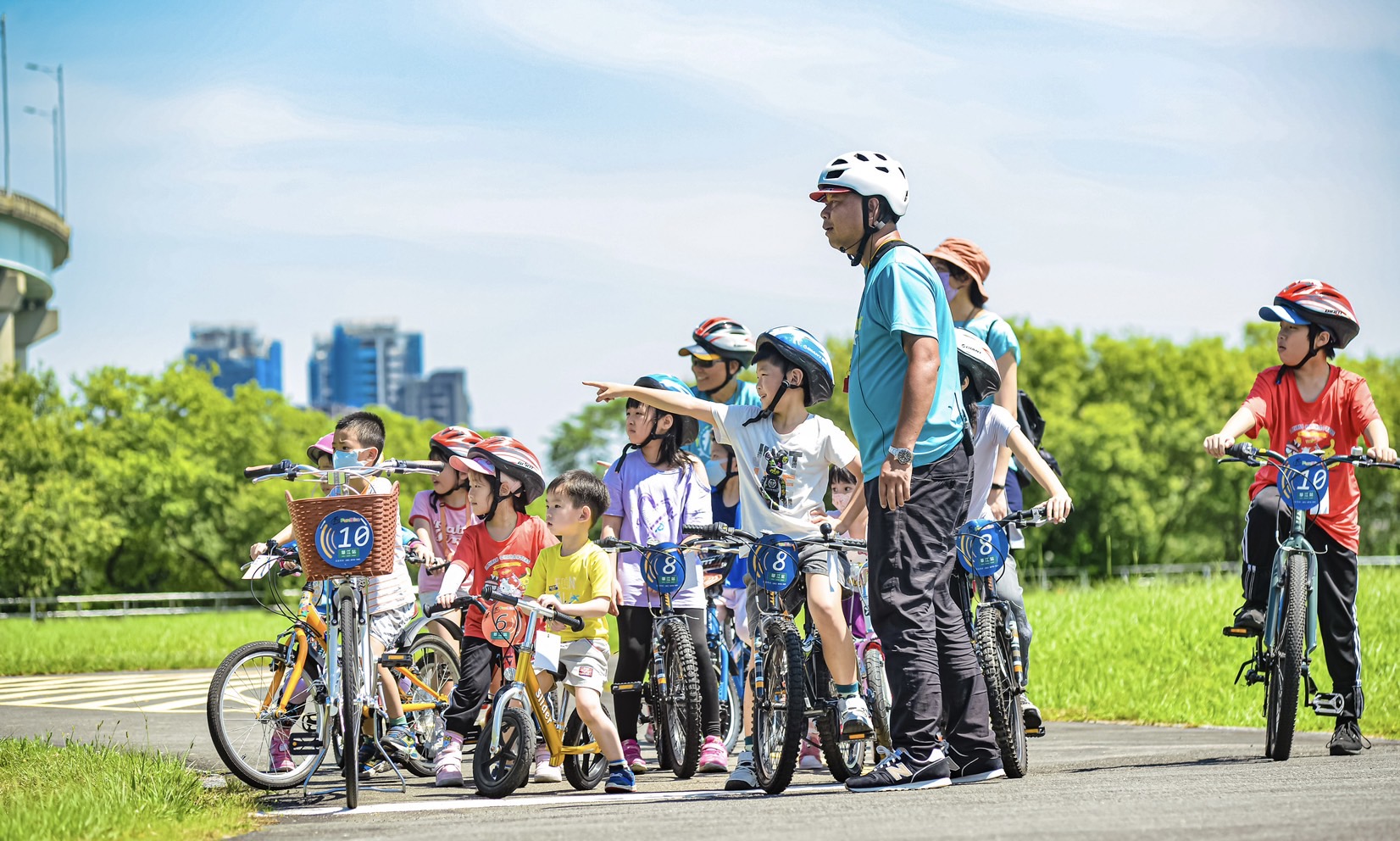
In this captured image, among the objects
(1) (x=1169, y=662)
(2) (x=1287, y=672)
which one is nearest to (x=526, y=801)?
(2) (x=1287, y=672)

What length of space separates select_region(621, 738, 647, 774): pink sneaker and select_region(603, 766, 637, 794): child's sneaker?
0.43 m

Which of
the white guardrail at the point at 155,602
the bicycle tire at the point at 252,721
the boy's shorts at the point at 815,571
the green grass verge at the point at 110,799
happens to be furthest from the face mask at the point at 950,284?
the white guardrail at the point at 155,602

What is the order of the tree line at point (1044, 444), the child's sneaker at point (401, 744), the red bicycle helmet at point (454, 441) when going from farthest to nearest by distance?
1. the tree line at point (1044, 444)
2. the red bicycle helmet at point (454, 441)
3. the child's sneaker at point (401, 744)

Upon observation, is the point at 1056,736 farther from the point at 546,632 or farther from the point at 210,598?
the point at 210,598

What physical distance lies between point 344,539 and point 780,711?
6.24ft

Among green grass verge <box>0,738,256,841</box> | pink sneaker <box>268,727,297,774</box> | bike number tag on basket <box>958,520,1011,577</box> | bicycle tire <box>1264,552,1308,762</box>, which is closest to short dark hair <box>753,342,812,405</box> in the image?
bike number tag on basket <box>958,520,1011,577</box>

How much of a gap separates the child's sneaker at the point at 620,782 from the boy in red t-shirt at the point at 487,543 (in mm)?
892

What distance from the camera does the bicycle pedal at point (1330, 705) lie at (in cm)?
732

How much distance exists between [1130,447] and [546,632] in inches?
1767

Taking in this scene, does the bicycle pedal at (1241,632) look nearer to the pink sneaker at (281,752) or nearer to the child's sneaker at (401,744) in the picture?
the child's sneaker at (401,744)

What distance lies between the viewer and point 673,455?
814 cm

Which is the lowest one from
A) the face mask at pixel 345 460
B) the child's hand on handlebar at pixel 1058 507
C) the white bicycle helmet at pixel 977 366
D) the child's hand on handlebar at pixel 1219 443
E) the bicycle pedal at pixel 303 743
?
the bicycle pedal at pixel 303 743

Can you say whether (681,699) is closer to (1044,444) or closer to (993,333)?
(993,333)

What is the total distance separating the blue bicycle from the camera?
23.2 ft
